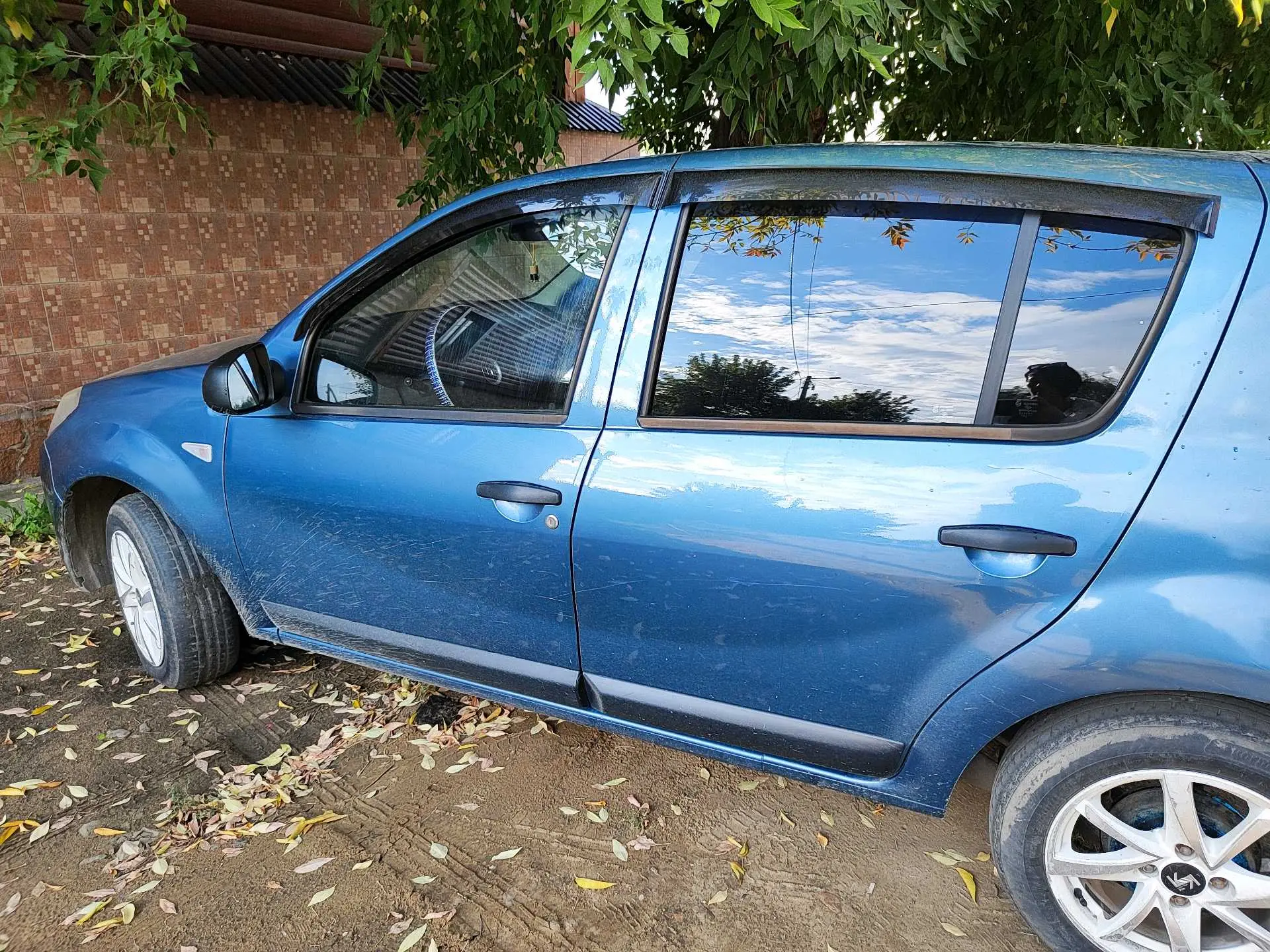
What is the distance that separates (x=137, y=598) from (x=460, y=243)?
1.91 metres

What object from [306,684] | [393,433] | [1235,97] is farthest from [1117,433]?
[1235,97]

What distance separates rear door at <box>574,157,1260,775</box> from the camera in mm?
1778

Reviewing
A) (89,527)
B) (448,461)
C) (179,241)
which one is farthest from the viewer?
(179,241)

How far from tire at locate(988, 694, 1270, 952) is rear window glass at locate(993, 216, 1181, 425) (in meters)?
0.62

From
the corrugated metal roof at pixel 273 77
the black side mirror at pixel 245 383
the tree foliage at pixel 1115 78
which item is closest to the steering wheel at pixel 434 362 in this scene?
the black side mirror at pixel 245 383

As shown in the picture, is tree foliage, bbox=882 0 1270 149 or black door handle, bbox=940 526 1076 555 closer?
black door handle, bbox=940 526 1076 555

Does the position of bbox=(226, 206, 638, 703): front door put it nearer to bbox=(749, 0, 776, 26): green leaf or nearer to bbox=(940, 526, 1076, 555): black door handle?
bbox=(749, 0, 776, 26): green leaf

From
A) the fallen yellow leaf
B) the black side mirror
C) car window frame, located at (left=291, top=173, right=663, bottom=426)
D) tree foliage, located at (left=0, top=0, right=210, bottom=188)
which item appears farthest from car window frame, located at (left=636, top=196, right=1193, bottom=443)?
tree foliage, located at (left=0, top=0, right=210, bottom=188)

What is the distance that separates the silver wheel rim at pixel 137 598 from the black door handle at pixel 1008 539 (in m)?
2.71

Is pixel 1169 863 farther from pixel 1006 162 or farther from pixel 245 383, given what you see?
pixel 245 383

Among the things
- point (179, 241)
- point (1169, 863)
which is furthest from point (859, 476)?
point (179, 241)

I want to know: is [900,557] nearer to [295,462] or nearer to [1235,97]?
[295,462]

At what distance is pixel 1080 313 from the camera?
6.00 ft

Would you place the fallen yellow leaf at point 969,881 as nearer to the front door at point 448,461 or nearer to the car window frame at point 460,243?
the front door at point 448,461
